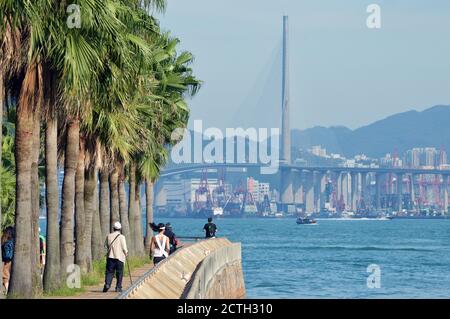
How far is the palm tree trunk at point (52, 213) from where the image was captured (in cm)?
3675

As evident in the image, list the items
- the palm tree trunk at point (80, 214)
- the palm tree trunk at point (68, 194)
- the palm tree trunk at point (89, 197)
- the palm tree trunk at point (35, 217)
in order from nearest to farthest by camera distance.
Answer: the palm tree trunk at point (35, 217) → the palm tree trunk at point (68, 194) → the palm tree trunk at point (80, 214) → the palm tree trunk at point (89, 197)

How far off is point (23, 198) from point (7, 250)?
93.4 inches

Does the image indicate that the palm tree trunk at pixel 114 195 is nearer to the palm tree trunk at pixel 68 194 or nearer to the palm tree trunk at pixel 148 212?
the palm tree trunk at pixel 148 212

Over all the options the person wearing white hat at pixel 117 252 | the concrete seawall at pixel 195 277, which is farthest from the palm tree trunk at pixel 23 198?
the concrete seawall at pixel 195 277

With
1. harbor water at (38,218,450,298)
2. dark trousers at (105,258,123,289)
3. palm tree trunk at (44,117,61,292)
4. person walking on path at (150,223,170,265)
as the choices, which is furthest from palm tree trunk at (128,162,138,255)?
dark trousers at (105,258,123,289)

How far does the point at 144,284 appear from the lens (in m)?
27.7

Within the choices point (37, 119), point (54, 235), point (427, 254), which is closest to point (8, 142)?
point (54, 235)

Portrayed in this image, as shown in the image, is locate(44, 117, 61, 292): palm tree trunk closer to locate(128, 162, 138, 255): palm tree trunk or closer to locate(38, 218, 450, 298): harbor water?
locate(128, 162, 138, 255): palm tree trunk

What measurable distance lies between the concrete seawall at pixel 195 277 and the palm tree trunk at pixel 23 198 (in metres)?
3.18

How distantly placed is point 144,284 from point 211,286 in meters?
9.47

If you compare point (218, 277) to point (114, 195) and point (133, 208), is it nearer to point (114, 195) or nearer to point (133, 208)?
point (114, 195)

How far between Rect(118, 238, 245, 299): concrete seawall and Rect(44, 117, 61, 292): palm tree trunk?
3179mm

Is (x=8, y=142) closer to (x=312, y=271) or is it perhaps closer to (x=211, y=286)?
(x=312, y=271)

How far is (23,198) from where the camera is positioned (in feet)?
107
